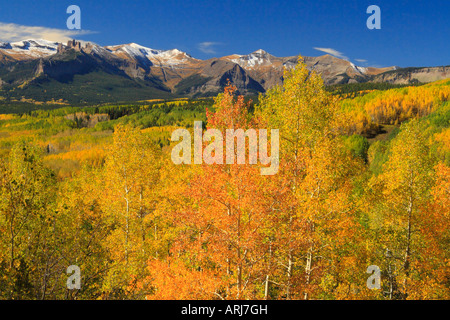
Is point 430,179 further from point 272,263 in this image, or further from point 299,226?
point 272,263

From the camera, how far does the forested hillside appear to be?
554 inches

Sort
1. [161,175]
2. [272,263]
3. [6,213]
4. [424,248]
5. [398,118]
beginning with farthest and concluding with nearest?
[398,118]
[161,175]
[424,248]
[272,263]
[6,213]

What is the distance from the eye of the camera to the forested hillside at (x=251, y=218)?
46.2 feet

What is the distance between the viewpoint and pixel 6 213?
40.7ft

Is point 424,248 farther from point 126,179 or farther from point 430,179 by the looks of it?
point 126,179

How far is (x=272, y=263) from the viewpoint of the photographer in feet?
65.4

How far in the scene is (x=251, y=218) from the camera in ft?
52.7
